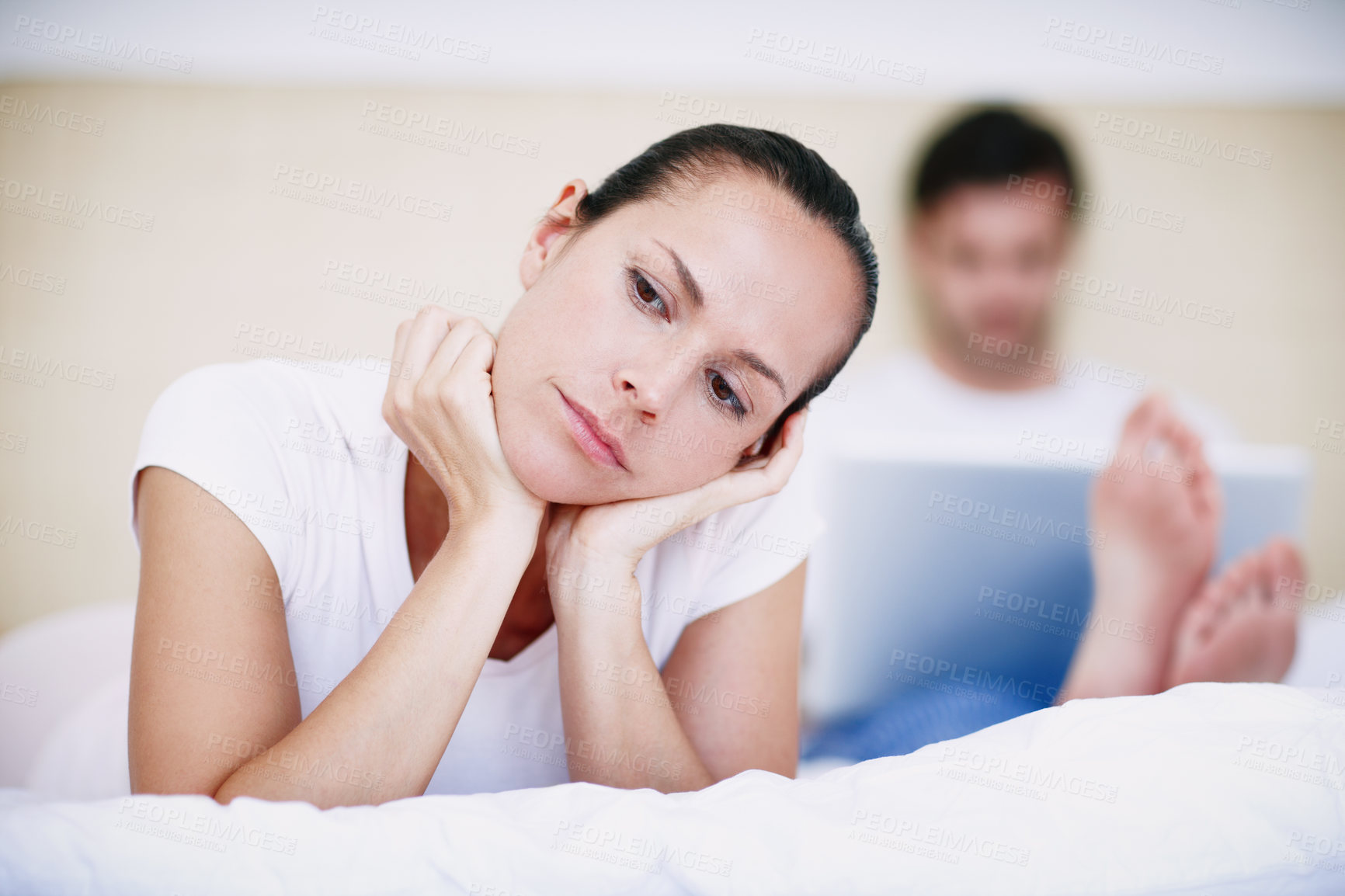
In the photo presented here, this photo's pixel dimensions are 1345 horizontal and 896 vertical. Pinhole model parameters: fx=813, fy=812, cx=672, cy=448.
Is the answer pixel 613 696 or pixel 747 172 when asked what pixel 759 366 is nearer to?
pixel 747 172

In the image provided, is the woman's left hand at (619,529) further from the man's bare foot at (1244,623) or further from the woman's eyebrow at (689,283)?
the man's bare foot at (1244,623)

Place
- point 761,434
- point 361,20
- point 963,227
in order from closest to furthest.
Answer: point 761,434 → point 361,20 → point 963,227

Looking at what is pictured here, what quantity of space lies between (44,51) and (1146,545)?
11.6ft

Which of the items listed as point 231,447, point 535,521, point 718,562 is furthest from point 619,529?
point 231,447

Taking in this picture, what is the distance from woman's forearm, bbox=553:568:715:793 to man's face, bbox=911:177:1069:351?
7.06 ft

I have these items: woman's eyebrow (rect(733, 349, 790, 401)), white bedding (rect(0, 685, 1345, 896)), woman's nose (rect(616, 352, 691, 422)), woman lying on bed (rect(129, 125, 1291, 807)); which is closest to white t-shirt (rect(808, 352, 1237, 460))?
woman lying on bed (rect(129, 125, 1291, 807))

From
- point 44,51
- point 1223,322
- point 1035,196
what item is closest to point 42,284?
point 44,51

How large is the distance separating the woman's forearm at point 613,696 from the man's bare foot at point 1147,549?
159 cm

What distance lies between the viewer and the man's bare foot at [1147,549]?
2.06 metres

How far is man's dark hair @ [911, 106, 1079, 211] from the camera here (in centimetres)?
276

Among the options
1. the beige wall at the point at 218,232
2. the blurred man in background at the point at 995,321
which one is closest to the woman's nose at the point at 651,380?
the blurred man in background at the point at 995,321

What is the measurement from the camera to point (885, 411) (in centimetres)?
282

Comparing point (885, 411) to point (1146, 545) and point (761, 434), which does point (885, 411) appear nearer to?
point (1146, 545)

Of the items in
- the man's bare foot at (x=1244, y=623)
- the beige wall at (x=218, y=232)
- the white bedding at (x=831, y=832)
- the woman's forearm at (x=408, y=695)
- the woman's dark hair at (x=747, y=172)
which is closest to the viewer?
the white bedding at (x=831, y=832)
